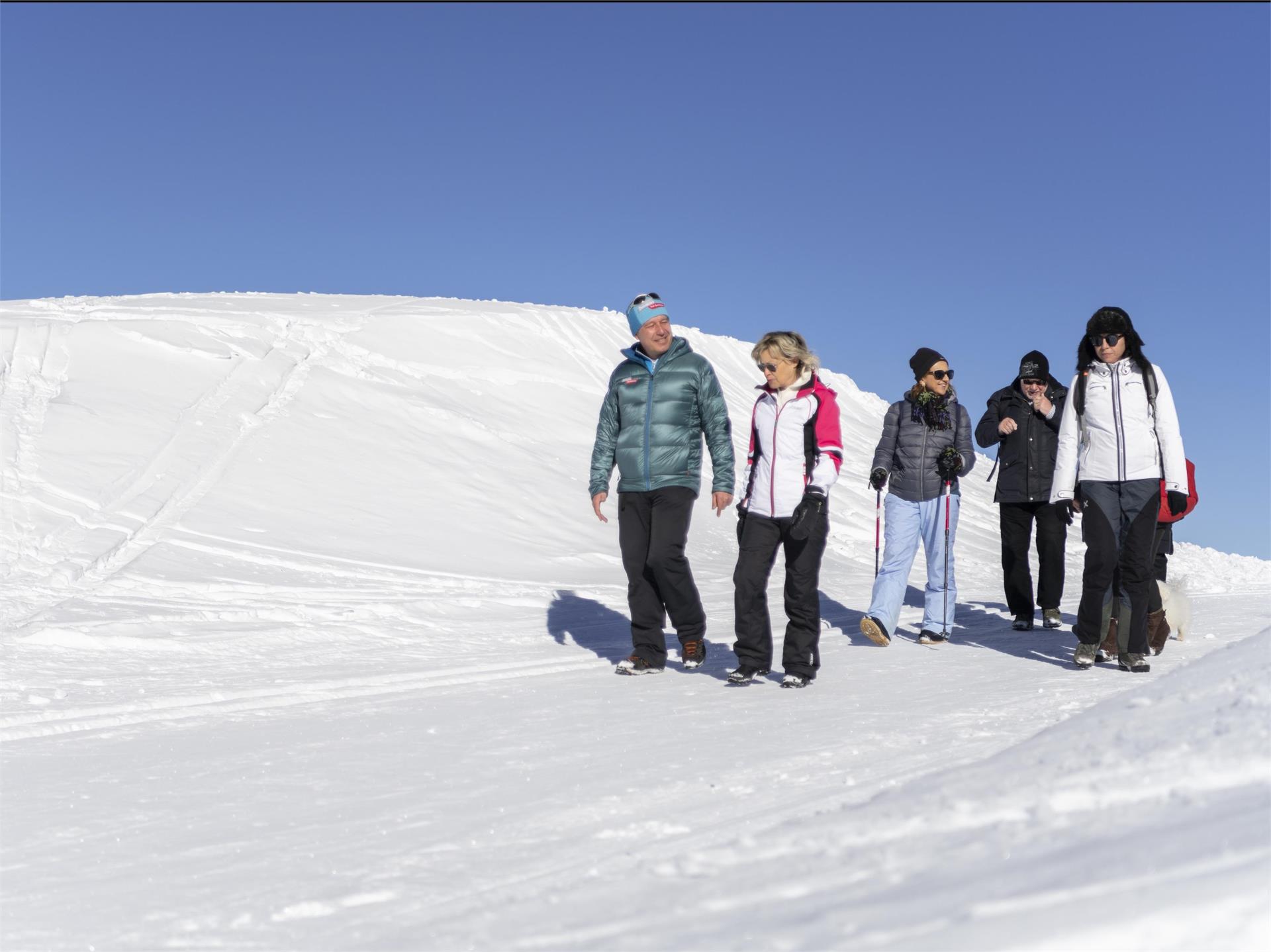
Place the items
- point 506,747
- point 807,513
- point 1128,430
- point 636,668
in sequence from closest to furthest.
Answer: point 506,747, point 807,513, point 1128,430, point 636,668

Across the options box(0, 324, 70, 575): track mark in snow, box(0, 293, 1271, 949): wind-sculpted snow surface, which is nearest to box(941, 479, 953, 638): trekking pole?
box(0, 293, 1271, 949): wind-sculpted snow surface

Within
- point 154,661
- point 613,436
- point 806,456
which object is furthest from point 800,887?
point 154,661

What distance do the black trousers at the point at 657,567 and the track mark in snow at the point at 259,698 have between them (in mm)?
371

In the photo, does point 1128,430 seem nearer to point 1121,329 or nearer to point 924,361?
point 1121,329

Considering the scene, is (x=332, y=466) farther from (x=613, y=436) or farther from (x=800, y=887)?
(x=800, y=887)

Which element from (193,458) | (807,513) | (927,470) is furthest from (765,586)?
(193,458)

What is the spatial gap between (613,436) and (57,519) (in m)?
5.18

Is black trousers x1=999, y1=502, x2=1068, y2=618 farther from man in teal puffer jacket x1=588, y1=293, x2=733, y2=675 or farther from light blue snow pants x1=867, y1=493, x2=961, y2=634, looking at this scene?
man in teal puffer jacket x1=588, y1=293, x2=733, y2=675

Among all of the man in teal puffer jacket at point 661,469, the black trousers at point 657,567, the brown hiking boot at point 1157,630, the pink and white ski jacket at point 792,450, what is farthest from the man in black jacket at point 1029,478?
the black trousers at point 657,567

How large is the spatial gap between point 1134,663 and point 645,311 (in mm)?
3133

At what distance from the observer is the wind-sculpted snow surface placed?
2.46 meters

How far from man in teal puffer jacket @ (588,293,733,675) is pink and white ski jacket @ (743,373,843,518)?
271 millimetres

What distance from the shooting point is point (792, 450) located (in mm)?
5840

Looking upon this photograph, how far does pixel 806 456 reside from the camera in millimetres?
5871
